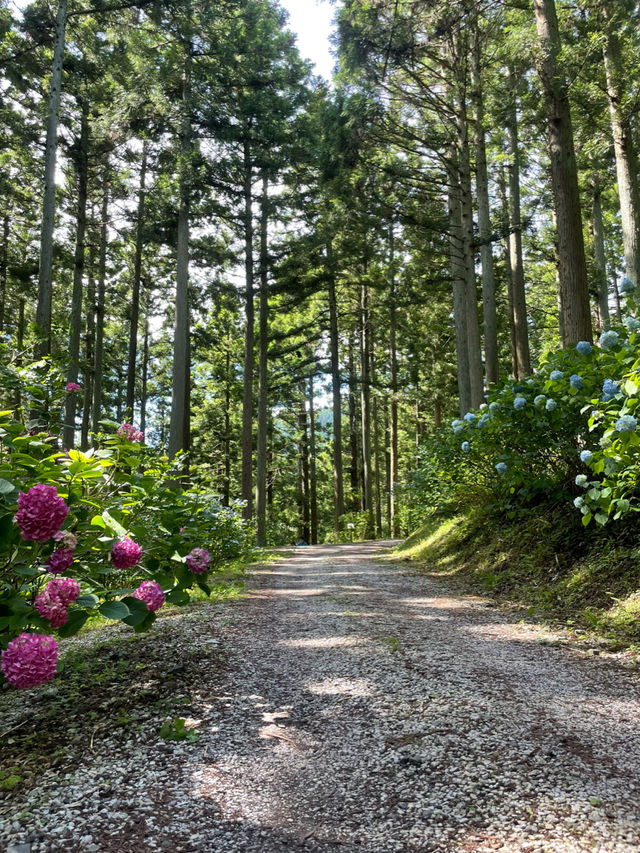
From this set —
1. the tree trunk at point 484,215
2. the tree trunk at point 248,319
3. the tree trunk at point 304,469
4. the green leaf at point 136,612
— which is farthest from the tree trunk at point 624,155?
the tree trunk at point 304,469

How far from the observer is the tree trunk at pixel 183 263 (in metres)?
11.7

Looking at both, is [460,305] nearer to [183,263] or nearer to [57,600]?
[183,263]

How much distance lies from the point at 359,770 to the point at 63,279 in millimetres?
16053

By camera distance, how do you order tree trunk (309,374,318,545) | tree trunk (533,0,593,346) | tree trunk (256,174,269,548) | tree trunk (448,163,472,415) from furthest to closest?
tree trunk (309,374,318,545), tree trunk (256,174,269,548), tree trunk (448,163,472,415), tree trunk (533,0,593,346)

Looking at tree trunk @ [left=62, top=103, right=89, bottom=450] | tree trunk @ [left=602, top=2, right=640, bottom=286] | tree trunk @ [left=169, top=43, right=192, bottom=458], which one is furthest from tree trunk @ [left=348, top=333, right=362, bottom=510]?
tree trunk @ [left=602, top=2, right=640, bottom=286]

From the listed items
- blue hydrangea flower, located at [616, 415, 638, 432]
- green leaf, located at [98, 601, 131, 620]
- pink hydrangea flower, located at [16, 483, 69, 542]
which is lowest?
green leaf, located at [98, 601, 131, 620]

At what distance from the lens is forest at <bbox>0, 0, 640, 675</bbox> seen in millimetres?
2553

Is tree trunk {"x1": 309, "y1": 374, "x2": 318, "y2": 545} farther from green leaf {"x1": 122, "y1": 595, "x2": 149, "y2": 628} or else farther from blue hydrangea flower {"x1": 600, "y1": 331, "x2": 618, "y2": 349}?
green leaf {"x1": 122, "y1": 595, "x2": 149, "y2": 628}

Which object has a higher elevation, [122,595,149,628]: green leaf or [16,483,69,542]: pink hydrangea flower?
[16,483,69,542]: pink hydrangea flower

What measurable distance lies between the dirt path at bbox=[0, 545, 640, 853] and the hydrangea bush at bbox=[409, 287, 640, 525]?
1183mm

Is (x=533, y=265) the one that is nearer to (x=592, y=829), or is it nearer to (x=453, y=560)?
(x=453, y=560)

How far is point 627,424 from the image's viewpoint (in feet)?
9.55

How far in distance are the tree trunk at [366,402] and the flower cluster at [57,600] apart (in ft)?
59.4

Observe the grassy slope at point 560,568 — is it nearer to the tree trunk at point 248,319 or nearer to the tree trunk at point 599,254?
the tree trunk at point 248,319
